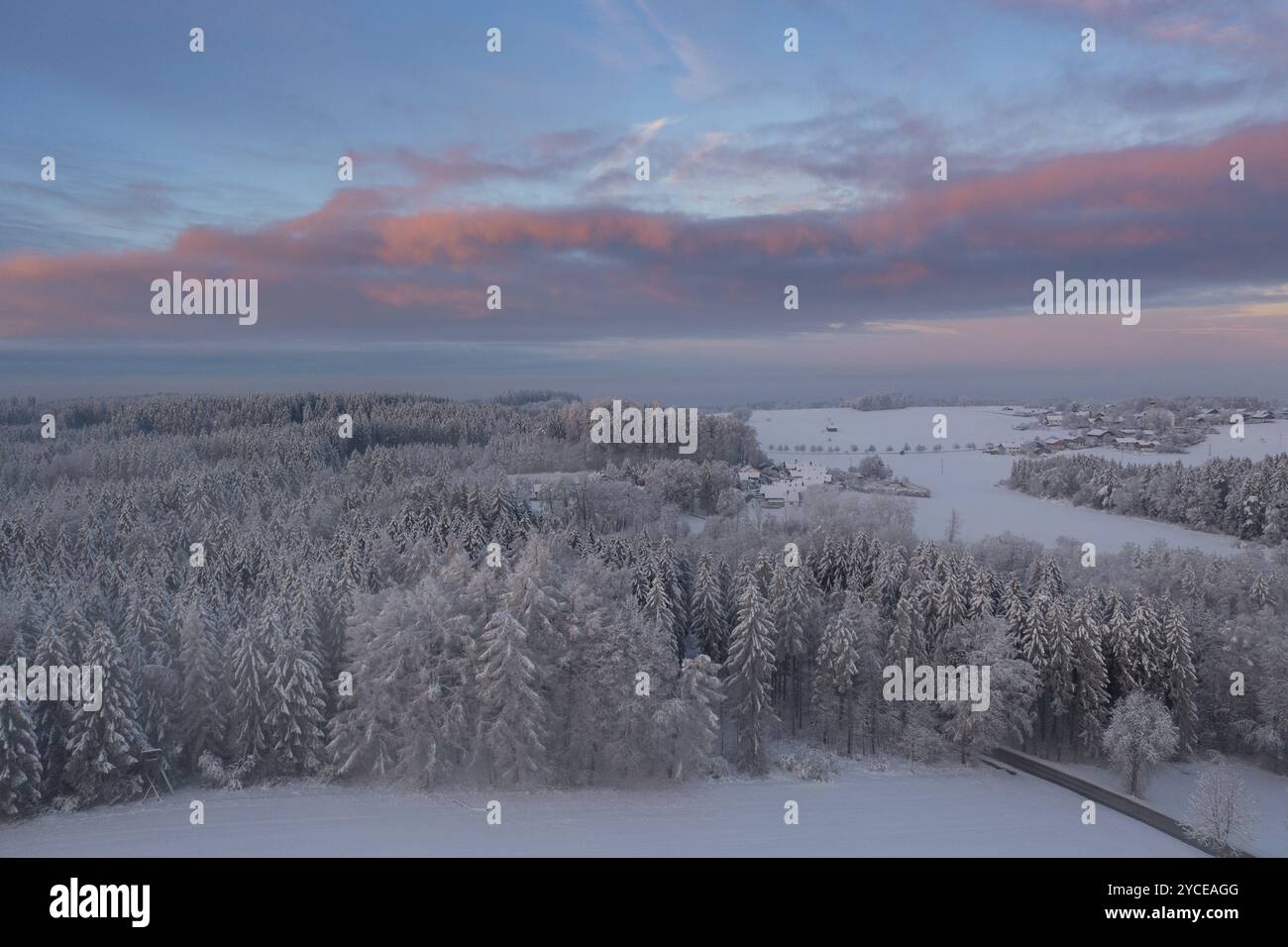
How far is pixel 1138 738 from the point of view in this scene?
36.5m

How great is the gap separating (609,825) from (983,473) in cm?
10663

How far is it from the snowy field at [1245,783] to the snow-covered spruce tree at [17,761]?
4663cm

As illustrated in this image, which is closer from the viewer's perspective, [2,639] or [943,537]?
[2,639]

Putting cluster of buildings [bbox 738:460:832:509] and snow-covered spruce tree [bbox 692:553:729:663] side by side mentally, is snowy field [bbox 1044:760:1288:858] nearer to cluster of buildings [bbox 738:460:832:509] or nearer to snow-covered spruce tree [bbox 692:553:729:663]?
snow-covered spruce tree [bbox 692:553:729:663]

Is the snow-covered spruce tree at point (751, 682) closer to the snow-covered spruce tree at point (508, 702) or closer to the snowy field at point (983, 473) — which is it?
the snow-covered spruce tree at point (508, 702)

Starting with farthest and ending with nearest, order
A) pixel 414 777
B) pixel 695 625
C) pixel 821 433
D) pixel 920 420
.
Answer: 1. pixel 920 420
2. pixel 821 433
3. pixel 695 625
4. pixel 414 777

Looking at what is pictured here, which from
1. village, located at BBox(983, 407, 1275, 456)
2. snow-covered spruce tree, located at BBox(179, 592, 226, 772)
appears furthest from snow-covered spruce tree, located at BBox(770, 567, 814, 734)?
village, located at BBox(983, 407, 1275, 456)

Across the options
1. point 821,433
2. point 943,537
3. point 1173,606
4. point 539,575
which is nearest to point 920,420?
point 821,433

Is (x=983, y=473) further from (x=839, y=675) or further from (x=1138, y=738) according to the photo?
(x=839, y=675)

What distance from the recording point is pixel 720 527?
237 ft

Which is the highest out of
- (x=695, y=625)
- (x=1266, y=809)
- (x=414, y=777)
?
(x=695, y=625)

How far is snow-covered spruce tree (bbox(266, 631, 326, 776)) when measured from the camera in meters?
33.5
